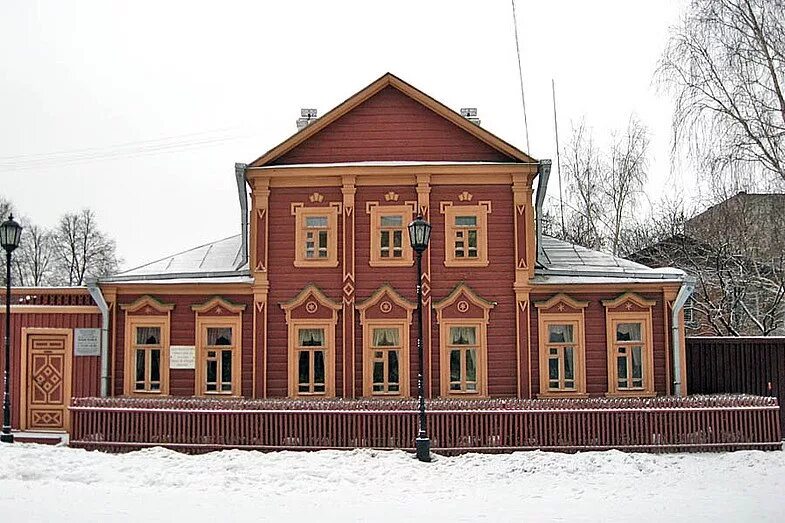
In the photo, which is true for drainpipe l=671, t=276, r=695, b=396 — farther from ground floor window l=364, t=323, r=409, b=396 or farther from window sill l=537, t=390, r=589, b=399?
ground floor window l=364, t=323, r=409, b=396

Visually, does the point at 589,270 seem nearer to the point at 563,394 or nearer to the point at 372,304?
the point at 563,394

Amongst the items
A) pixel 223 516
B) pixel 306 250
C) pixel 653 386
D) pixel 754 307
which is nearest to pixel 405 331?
pixel 306 250

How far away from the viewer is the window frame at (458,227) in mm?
18781

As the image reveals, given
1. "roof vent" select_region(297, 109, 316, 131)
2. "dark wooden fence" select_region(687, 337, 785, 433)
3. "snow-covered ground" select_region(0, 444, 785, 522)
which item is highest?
"roof vent" select_region(297, 109, 316, 131)

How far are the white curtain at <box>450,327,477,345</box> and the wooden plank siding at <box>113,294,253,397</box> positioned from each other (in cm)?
448

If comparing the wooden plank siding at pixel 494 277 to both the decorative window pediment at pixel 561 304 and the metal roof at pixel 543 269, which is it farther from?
the metal roof at pixel 543 269

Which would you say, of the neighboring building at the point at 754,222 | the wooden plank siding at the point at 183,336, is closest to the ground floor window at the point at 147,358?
the wooden plank siding at the point at 183,336

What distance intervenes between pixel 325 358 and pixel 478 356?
11.1 ft

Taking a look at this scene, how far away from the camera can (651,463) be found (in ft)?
48.3

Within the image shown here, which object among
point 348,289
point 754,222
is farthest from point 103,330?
point 754,222

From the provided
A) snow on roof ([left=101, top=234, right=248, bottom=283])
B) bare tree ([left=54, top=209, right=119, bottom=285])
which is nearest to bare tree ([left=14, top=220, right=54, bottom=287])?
bare tree ([left=54, top=209, right=119, bottom=285])

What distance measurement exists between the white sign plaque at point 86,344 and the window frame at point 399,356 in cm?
591

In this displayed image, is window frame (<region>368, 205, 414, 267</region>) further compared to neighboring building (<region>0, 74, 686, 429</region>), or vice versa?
window frame (<region>368, 205, 414, 267</region>)

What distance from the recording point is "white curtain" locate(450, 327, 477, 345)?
61.3ft
